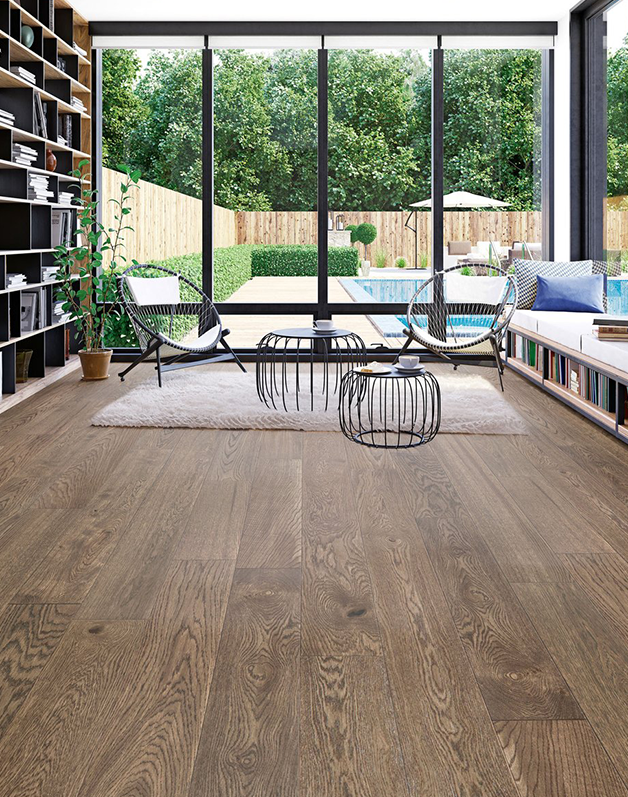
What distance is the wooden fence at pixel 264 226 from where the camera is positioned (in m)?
7.99

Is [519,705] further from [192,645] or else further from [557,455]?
[557,455]

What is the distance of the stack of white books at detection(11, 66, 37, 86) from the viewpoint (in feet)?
18.7

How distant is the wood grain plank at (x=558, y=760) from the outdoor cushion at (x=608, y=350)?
313 centimetres

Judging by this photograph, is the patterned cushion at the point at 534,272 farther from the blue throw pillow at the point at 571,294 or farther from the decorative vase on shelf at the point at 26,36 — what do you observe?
the decorative vase on shelf at the point at 26,36

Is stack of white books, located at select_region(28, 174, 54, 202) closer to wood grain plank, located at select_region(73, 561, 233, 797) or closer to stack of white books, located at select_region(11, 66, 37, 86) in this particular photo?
stack of white books, located at select_region(11, 66, 37, 86)

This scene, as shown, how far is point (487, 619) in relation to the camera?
2449mm

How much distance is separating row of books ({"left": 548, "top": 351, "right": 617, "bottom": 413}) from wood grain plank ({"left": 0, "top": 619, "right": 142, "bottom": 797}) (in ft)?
11.2

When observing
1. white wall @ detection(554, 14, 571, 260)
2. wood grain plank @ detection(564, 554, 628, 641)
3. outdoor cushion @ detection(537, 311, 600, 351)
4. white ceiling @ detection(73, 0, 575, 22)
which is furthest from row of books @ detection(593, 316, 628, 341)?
white ceiling @ detection(73, 0, 575, 22)

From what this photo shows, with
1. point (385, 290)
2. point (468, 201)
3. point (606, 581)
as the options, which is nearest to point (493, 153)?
point (468, 201)

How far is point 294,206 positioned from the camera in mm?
8133

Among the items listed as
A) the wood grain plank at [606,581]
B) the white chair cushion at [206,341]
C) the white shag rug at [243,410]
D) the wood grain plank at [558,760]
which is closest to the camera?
the wood grain plank at [558,760]

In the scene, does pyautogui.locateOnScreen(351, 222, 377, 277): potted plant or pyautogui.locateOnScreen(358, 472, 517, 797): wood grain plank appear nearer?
pyautogui.locateOnScreen(358, 472, 517, 797): wood grain plank

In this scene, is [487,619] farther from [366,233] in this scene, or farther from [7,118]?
[366,233]

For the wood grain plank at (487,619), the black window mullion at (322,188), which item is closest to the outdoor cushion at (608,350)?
the wood grain plank at (487,619)
